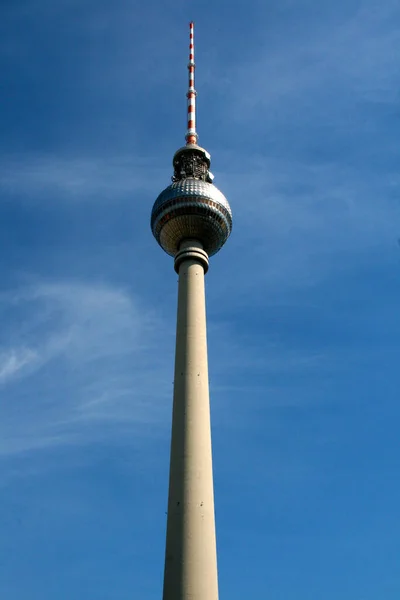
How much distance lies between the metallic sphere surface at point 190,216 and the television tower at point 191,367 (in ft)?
0.31

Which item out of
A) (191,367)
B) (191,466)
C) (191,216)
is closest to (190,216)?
(191,216)

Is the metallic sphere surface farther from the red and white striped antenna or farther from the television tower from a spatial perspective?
the red and white striped antenna

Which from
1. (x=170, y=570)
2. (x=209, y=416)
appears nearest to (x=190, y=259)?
(x=209, y=416)

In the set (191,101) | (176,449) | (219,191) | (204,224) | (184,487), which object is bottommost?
(184,487)

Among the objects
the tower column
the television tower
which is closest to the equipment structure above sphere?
the television tower

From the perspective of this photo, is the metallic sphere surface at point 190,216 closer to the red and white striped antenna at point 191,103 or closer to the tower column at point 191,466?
the tower column at point 191,466

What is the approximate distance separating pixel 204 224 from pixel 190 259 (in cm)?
471

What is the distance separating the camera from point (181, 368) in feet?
189

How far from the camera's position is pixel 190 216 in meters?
67.7

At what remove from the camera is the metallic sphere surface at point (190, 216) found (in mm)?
67688

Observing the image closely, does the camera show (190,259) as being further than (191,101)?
No

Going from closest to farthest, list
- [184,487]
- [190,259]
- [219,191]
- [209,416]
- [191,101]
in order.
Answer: [184,487] → [209,416] → [190,259] → [219,191] → [191,101]

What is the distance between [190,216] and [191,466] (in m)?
27.5

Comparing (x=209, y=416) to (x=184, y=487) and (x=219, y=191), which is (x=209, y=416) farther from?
(x=219, y=191)
